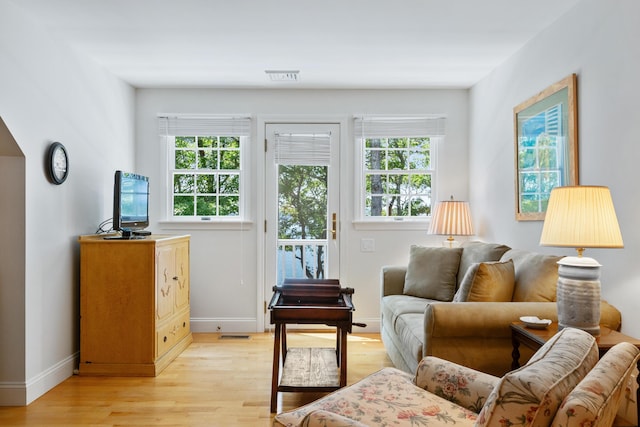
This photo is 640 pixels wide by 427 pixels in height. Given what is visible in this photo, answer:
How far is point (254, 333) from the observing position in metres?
4.63

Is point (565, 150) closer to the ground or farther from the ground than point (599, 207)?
farther from the ground

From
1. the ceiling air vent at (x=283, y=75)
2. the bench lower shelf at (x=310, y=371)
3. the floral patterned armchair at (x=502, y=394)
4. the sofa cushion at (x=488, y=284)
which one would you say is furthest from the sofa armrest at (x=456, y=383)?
the ceiling air vent at (x=283, y=75)

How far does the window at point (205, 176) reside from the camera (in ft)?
15.5

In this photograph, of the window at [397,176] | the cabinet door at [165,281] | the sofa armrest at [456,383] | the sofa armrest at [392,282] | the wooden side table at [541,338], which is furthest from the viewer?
the window at [397,176]

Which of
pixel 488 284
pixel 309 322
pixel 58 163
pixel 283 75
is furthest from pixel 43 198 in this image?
pixel 488 284

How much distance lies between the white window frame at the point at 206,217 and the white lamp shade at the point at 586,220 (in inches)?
123

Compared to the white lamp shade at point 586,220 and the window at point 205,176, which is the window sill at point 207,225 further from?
the white lamp shade at point 586,220

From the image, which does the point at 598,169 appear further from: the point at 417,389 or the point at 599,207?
the point at 417,389

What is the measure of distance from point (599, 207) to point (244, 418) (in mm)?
2173

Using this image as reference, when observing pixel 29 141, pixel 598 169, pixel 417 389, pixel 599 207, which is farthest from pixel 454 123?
pixel 29 141

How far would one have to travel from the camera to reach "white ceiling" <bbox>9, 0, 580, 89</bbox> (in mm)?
2869

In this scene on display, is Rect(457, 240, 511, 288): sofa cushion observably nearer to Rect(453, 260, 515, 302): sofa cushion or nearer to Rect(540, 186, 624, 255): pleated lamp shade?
Rect(453, 260, 515, 302): sofa cushion

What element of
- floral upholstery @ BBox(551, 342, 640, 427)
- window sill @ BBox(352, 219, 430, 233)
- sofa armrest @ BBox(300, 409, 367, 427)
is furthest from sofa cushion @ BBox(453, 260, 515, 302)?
window sill @ BBox(352, 219, 430, 233)

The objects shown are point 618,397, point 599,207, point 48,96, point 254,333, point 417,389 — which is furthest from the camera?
point 254,333
